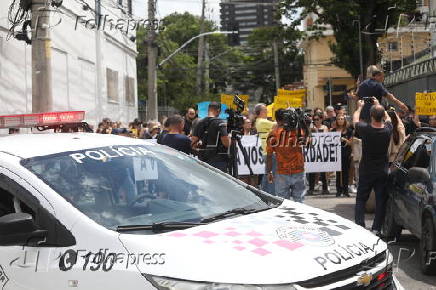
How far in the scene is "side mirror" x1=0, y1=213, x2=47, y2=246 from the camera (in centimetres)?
351

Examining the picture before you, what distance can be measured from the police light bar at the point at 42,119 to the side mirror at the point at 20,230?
178 centimetres

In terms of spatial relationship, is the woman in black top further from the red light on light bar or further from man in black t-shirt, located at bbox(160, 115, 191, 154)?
the red light on light bar

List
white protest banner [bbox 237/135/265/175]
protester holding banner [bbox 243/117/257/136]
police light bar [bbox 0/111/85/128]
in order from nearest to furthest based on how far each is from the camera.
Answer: police light bar [bbox 0/111/85/128] < white protest banner [bbox 237/135/265/175] < protester holding banner [bbox 243/117/257/136]

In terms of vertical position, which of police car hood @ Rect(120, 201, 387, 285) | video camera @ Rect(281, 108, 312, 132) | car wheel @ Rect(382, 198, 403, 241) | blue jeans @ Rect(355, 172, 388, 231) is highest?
video camera @ Rect(281, 108, 312, 132)

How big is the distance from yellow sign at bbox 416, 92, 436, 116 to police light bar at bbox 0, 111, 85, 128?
9.38 m

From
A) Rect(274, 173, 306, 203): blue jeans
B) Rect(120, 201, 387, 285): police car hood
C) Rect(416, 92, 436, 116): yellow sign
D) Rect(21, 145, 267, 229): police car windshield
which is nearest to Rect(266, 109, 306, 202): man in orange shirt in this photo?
Rect(274, 173, 306, 203): blue jeans

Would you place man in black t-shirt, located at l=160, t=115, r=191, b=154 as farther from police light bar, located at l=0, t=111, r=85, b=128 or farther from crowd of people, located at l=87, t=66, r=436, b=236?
police light bar, located at l=0, t=111, r=85, b=128

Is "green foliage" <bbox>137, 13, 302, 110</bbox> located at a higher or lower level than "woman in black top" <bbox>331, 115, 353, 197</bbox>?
higher

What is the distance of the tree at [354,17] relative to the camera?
99.1ft

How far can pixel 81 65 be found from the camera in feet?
72.1

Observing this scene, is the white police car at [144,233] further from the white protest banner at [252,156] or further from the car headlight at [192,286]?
the white protest banner at [252,156]

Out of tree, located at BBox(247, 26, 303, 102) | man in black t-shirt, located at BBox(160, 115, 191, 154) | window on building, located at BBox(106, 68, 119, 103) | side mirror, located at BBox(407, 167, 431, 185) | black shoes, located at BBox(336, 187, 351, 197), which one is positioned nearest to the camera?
side mirror, located at BBox(407, 167, 431, 185)

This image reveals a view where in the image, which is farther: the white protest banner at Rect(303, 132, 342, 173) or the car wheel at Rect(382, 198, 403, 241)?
the white protest banner at Rect(303, 132, 342, 173)

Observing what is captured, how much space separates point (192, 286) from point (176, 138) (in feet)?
19.8
